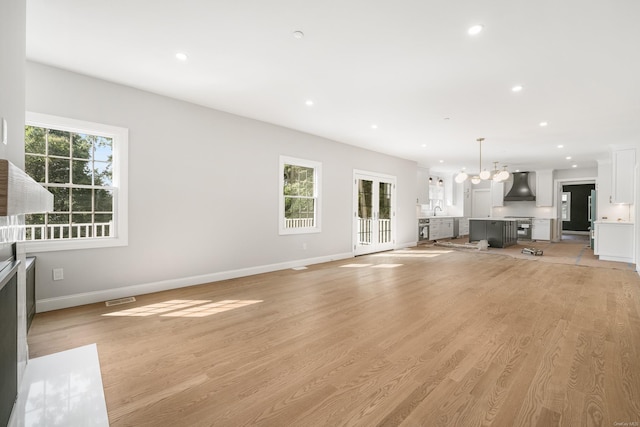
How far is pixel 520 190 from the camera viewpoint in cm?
1095

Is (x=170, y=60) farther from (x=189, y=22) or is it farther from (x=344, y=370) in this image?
(x=344, y=370)

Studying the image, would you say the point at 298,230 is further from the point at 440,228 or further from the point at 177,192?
the point at 440,228

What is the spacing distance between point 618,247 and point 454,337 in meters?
6.87

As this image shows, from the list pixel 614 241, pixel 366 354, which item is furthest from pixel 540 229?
pixel 366 354

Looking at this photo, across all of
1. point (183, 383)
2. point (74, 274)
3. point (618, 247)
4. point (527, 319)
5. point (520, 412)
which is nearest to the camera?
point (520, 412)

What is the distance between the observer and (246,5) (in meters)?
2.33

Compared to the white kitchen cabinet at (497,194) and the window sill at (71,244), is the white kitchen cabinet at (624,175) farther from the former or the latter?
the window sill at (71,244)

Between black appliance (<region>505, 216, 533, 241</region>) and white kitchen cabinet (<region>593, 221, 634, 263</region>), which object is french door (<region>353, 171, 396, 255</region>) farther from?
black appliance (<region>505, 216, 533, 241</region>)

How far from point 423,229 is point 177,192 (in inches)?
311

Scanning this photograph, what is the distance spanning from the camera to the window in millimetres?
5707

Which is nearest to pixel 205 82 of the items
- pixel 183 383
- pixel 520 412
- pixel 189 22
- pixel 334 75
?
pixel 189 22

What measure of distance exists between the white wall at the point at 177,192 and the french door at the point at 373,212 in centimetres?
168

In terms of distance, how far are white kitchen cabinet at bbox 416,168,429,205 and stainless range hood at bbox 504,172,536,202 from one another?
3.37 metres

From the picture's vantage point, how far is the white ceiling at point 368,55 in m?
2.38
